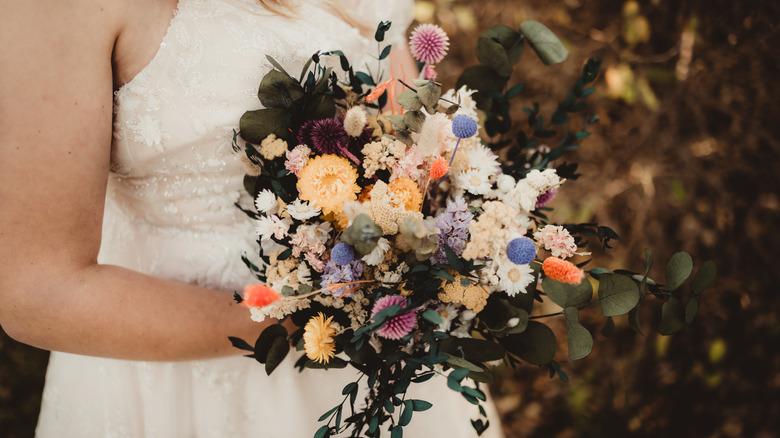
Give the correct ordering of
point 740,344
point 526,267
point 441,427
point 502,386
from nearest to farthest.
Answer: point 526,267
point 441,427
point 740,344
point 502,386

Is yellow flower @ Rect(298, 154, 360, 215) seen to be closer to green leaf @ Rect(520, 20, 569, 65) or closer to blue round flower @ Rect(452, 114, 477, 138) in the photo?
blue round flower @ Rect(452, 114, 477, 138)

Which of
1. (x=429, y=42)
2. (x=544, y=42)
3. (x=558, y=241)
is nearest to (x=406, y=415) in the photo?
(x=558, y=241)

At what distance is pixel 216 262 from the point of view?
954mm

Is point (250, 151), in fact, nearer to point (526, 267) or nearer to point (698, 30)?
point (526, 267)

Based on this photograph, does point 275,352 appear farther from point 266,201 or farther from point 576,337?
point 576,337

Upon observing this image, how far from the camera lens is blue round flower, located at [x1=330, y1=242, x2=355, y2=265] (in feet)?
1.91

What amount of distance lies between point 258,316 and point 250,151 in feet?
0.83

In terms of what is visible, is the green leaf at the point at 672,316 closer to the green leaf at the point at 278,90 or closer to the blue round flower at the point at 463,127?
the blue round flower at the point at 463,127

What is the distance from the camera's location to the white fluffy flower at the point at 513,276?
638mm

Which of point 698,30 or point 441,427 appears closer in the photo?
point 441,427

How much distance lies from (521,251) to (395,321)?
0.62 ft

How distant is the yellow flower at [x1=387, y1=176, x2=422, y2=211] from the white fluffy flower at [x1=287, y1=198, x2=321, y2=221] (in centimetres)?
11

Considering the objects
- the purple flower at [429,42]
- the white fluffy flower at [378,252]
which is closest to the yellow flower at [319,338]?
the white fluffy flower at [378,252]

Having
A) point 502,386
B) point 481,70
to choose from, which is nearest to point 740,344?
point 502,386
